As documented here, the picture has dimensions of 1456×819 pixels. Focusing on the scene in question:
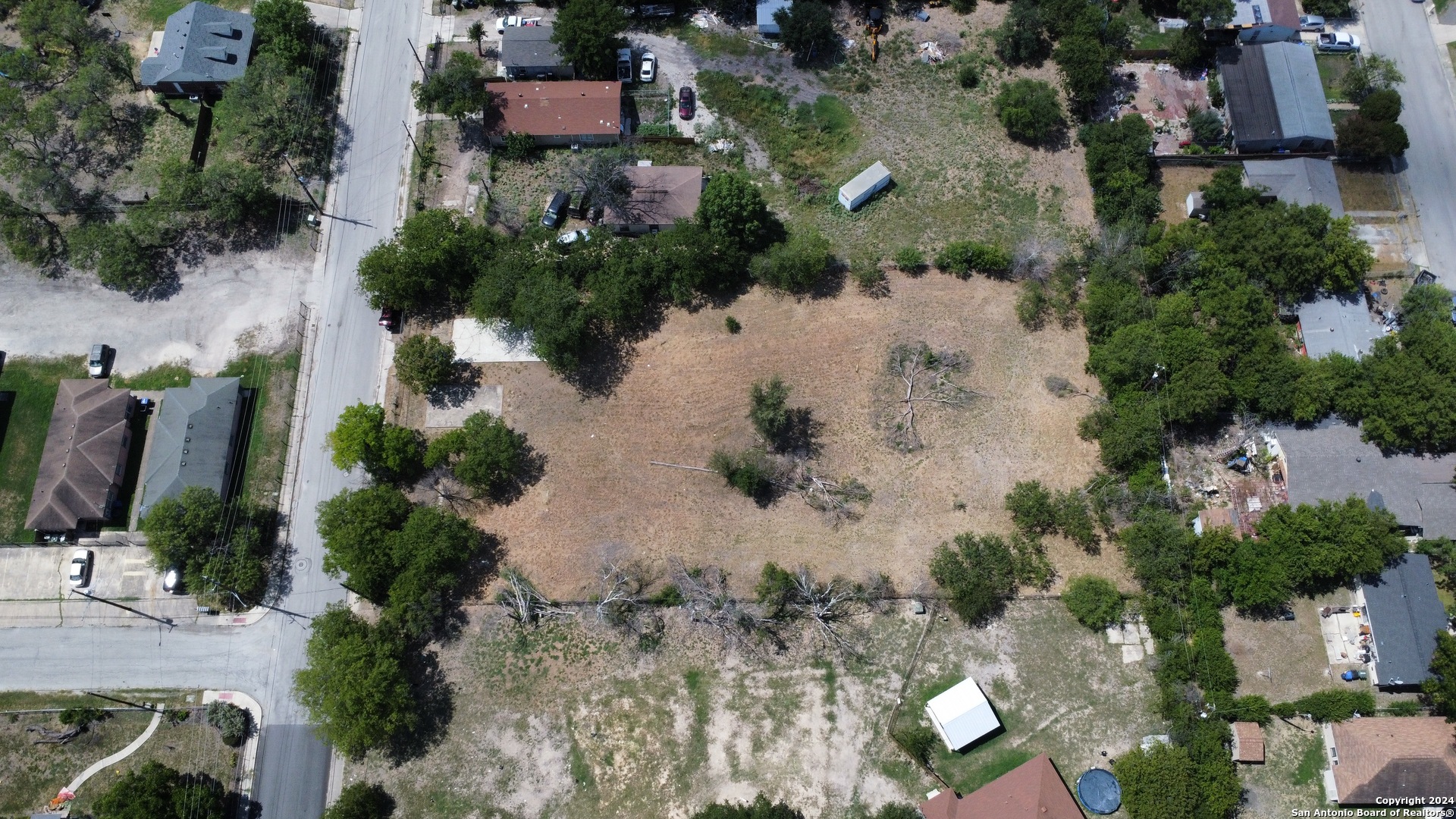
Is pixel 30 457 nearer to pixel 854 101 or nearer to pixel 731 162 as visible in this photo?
pixel 731 162

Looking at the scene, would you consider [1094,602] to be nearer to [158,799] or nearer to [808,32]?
[808,32]

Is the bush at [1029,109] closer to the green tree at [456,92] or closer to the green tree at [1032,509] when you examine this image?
the green tree at [1032,509]

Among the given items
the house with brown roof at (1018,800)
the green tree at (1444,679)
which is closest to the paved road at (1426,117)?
the green tree at (1444,679)

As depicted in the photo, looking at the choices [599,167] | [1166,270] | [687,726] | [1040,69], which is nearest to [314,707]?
[687,726]

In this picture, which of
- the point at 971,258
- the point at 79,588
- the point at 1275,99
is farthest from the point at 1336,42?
the point at 79,588

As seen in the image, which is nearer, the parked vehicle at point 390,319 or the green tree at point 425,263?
the green tree at point 425,263
